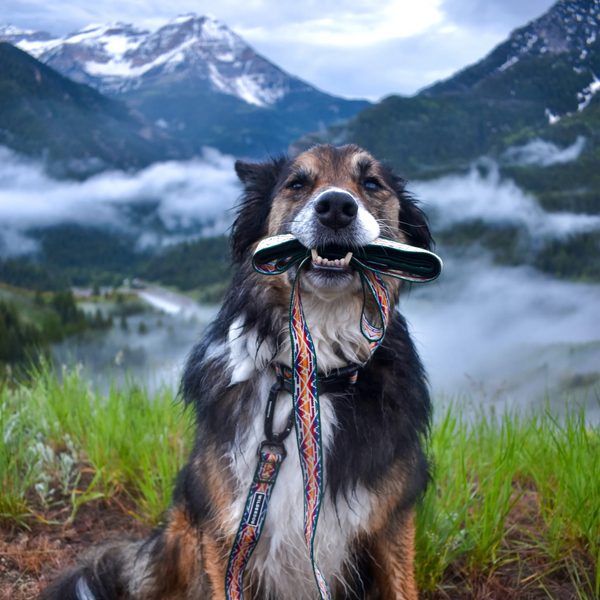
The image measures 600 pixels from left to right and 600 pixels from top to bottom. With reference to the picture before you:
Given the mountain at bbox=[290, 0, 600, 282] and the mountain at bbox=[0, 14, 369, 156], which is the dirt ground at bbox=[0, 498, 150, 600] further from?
the mountain at bbox=[0, 14, 369, 156]

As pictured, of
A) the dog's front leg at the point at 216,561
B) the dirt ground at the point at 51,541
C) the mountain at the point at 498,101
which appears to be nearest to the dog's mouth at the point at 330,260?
the dog's front leg at the point at 216,561

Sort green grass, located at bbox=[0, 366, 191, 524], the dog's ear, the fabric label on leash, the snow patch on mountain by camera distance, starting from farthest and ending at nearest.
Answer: the snow patch on mountain → green grass, located at bbox=[0, 366, 191, 524] → the dog's ear → the fabric label on leash

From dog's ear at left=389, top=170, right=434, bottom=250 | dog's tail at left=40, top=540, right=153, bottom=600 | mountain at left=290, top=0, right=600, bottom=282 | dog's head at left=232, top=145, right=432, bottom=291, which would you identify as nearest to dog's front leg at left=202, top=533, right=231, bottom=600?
dog's tail at left=40, top=540, right=153, bottom=600

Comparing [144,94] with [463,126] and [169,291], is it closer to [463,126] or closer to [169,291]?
[169,291]

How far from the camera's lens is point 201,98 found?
14.4 meters

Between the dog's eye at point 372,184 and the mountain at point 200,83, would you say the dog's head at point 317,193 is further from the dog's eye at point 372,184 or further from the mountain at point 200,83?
the mountain at point 200,83

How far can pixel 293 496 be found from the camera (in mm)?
1800

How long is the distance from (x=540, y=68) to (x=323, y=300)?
11.4m

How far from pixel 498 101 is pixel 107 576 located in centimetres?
1281

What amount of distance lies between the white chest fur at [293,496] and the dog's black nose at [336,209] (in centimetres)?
37

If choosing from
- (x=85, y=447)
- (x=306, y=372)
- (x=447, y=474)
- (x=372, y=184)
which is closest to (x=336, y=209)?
(x=306, y=372)

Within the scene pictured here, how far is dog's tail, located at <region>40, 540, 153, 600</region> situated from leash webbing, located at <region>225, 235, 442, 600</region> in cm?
76

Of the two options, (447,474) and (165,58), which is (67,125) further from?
(447,474)

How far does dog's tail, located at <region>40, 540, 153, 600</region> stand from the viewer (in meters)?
2.13
